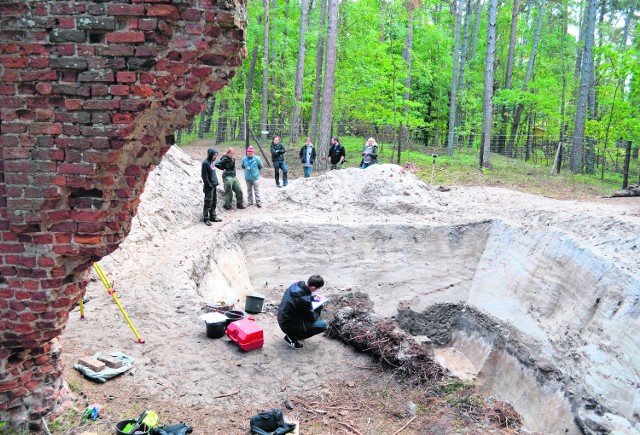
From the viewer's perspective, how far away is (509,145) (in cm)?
2414

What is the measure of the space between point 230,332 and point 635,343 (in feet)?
20.6

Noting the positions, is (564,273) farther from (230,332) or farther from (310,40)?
(310,40)

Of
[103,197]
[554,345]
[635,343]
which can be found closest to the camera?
[103,197]

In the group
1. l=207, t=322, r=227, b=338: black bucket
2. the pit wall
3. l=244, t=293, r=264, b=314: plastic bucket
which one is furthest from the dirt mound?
l=207, t=322, r=227, b=338: black bucket

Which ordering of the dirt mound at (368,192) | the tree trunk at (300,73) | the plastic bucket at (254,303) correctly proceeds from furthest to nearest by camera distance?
the tree trunk at (300,73) < the dirt mound at (368,192) < the plastic bucket at (254,303)

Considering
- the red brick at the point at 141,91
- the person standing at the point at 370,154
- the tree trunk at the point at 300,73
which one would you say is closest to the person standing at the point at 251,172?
the person standing at the point at 370,154

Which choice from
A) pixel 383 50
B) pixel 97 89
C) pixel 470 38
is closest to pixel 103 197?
pixel 97 89

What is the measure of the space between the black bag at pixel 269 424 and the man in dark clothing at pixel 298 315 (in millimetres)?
2039

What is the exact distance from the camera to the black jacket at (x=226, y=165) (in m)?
13.6

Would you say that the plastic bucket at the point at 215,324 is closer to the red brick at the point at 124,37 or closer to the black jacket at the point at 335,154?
the red brick at the point at 124,37

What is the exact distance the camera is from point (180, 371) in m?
6.59

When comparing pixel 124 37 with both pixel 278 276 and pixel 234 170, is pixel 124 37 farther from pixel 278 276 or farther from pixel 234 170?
pixel 234 170

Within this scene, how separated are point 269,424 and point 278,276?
7262 mm

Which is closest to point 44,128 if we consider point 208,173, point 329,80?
point 208,173
